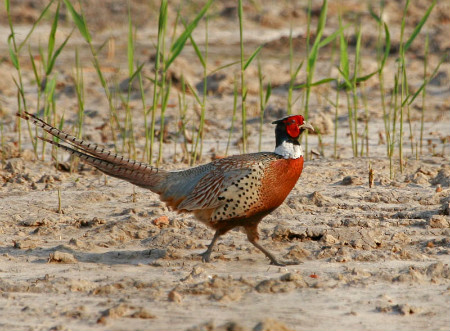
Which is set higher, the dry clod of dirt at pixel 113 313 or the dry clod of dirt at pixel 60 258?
the dry clod of dirt at pixel 60 258

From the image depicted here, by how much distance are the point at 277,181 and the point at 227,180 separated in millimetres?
319

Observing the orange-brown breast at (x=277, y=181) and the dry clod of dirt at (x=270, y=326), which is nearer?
the dry clod of dirt at (x=270, y=326)

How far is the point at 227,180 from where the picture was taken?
200 inches

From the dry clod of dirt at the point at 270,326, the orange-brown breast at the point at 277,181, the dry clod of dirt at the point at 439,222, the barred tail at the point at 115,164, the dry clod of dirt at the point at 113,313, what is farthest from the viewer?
the dry clod of dirt at the point at 439,222

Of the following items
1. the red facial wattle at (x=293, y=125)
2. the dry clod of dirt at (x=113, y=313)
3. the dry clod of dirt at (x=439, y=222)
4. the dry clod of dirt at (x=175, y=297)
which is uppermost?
the red facial wattle at (x=293, y=125)

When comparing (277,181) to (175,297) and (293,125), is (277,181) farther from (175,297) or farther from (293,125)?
(175,297)

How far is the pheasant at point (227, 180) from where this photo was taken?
16.4 feet

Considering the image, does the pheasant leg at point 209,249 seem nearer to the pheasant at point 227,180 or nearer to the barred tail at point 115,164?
the pheasant at point 227,180

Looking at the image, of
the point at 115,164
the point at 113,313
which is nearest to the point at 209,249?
the point at 115,164

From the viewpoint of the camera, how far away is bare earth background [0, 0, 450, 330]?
4074mm

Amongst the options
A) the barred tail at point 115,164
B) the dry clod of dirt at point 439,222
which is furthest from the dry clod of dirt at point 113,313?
the dry clod of dirt at point 439,222

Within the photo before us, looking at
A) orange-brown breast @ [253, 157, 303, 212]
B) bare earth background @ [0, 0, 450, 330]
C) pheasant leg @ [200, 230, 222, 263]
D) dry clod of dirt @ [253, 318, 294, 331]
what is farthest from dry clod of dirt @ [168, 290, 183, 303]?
orange-brown breast @ [253, 157, 303, 212]

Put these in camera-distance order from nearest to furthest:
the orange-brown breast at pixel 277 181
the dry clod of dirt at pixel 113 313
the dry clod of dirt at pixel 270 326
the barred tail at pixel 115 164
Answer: the dry clod of dirt at pixel 270 326
the dry clod of dirt at pixel 113 313
the orange-brown breast at pixel 277 181
the barred tail at pixel 115 164

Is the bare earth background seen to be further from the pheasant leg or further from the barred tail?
the barred tail
